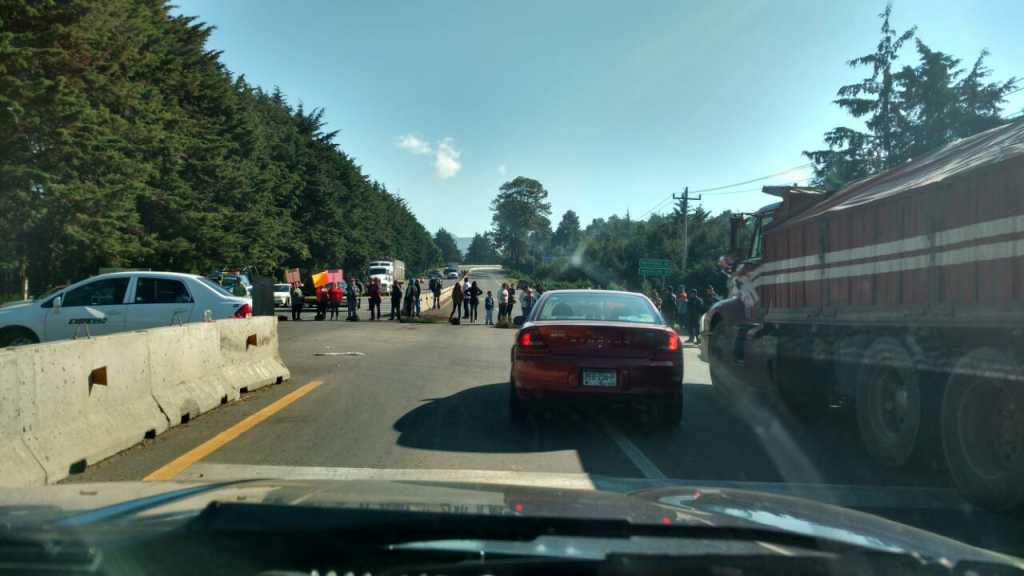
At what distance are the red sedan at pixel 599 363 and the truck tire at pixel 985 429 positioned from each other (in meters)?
2.74

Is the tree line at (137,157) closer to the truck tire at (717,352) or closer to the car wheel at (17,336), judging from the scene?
the car wheel at (17,336)

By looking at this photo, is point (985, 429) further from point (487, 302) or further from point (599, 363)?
point (487, 302)

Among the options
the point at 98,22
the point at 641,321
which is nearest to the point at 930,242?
the point at 641,321

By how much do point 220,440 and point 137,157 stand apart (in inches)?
1348

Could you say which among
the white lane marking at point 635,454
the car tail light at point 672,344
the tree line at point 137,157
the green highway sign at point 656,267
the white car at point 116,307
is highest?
the tree line at point 137,157

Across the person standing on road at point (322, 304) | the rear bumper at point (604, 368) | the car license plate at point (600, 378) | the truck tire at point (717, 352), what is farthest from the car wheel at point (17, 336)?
the person standing on road at point (322, 304)

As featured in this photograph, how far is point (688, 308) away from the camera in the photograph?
25.5 m

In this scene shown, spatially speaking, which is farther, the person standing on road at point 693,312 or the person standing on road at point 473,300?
the person standing on road at point 473,300

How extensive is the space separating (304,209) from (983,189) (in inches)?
2809

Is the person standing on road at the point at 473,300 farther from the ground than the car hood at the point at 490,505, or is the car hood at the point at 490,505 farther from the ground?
the person standing on road at the point at 473,300

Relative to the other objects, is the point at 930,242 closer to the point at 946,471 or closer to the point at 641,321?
the point at 946,471

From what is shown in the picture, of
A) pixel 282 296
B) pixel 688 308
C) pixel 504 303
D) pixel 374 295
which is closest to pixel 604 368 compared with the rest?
pixel 688 308

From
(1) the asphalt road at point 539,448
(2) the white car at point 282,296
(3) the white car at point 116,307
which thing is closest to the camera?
(1) the asphalt road at point 539,448

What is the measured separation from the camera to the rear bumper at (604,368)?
8.00 metres
